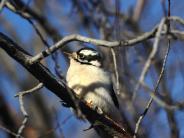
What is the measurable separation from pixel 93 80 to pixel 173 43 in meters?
1.63

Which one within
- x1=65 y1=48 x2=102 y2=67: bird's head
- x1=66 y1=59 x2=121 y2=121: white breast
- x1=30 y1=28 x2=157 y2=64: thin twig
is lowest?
x1=66 y1=59 x2=121 y2=121: white breast

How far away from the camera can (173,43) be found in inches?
262

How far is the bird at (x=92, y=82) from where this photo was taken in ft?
17.3

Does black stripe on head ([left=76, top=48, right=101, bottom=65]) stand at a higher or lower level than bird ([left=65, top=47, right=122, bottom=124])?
higher

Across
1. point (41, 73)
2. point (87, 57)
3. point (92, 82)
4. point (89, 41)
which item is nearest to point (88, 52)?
point (87, 57)

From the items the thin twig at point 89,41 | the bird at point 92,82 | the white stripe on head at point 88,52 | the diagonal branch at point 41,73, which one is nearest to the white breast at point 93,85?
the bird at point 92,82

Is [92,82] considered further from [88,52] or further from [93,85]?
[88,52]

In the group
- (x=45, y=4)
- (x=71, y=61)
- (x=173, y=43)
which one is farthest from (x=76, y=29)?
(x=71, y=61)

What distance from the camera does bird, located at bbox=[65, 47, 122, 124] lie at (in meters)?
5.26

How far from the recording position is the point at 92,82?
17.5 ft

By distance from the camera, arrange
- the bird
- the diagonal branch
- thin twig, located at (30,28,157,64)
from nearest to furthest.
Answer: thin twig, located at (30,28,157,64) → the diagonal branch → the bird

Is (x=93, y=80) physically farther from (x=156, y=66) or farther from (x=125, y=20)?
(x=125, y=20)

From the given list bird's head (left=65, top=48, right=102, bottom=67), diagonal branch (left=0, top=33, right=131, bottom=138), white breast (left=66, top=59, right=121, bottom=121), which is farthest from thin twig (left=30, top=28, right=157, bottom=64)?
bird's head (left=65, top=48, right=102, bottom=67)

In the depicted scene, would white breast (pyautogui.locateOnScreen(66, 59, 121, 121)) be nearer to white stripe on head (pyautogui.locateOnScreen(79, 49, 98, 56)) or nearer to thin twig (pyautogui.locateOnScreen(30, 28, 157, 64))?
white stripe on head (pyautogui.locateOnScreen(79, 49, 98, 56))
